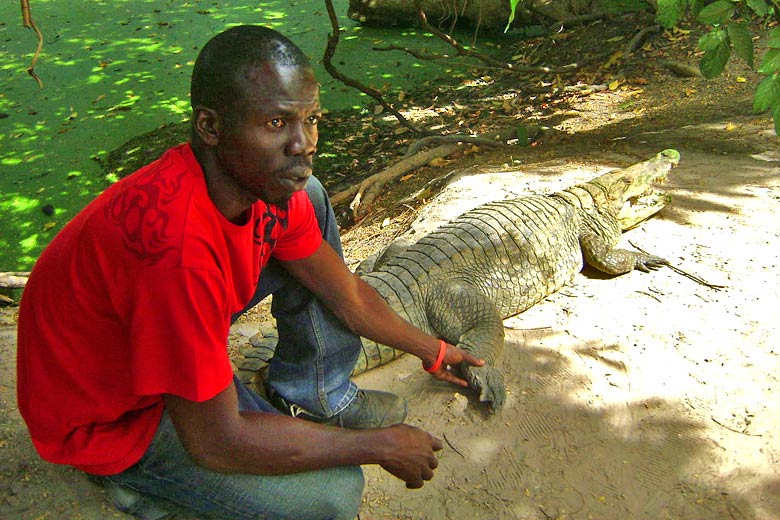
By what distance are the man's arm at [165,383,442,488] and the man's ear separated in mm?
574

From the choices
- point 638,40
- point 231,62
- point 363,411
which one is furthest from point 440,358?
point 638,40

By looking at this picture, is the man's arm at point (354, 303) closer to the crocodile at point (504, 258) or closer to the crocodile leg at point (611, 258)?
the crocodile at point (504, 258)

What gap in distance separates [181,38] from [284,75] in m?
8.03

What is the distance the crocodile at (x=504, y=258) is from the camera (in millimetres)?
3512

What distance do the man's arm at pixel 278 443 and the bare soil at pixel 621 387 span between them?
61 centimetres

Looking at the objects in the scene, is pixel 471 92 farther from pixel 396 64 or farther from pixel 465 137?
pixel 465 137

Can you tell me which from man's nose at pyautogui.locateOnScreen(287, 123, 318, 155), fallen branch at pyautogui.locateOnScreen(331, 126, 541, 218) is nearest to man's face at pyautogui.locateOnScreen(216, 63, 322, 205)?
man's nose at pyautogui.locateOnScreen(287, 123, 318, 155)

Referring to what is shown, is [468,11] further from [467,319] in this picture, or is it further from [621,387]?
[621,387]

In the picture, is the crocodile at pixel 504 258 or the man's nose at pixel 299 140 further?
the crocodile at pixel 504 258

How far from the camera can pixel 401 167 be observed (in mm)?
5918

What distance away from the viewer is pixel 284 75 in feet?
4.97

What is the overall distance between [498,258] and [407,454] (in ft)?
7.44

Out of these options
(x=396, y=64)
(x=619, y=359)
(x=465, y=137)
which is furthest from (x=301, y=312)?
(x=396, y=64)

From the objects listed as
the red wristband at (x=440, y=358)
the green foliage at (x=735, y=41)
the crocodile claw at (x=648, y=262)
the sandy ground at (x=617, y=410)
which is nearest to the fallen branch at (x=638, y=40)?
the green foliage at (x=735, y=41)
